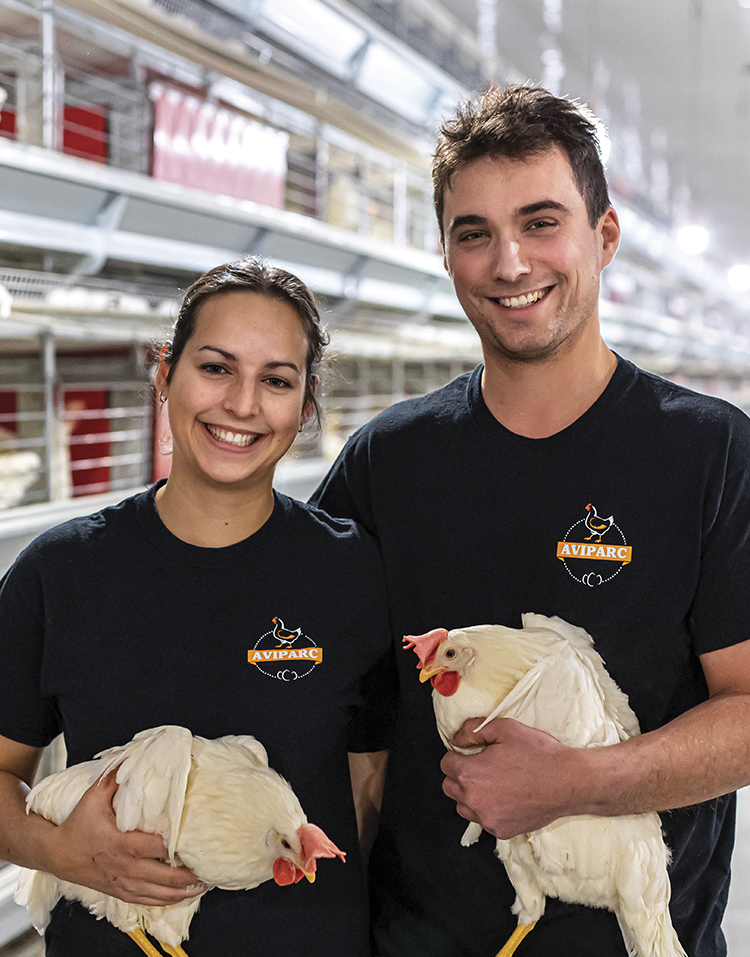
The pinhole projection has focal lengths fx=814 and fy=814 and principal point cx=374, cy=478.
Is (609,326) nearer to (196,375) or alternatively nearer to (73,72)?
(73,72)

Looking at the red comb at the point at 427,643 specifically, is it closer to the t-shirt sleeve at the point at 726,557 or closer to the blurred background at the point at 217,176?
the t-shirt sleeve at the point at 726,557

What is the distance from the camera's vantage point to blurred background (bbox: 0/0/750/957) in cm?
171

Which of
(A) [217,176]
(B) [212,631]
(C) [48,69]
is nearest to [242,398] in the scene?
(B) [212,631]

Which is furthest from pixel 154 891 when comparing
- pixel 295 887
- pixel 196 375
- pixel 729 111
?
pixel 729 111

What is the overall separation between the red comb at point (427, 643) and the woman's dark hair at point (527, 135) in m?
0.51

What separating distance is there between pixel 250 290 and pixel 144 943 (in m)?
0.71

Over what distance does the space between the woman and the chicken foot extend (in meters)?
0.02

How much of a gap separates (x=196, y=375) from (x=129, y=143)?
1.49 m

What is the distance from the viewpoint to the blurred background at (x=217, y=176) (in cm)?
171

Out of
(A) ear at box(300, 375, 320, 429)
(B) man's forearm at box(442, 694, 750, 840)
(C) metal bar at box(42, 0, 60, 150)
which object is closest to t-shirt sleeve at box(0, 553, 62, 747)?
(A) ear at box(300, 375, 320, 429)

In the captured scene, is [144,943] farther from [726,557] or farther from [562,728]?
[726,557]

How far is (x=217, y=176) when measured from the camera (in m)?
2.27

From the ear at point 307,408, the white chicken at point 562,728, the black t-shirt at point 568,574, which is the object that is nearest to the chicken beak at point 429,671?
the white chicken at point 562,728

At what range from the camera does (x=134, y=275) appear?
2410 mm
